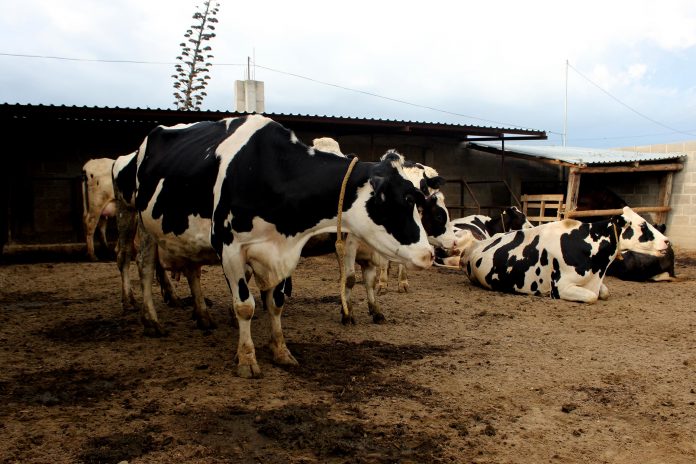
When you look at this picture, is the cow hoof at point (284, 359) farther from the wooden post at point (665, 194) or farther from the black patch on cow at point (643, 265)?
the wooden post at point (665, 194)

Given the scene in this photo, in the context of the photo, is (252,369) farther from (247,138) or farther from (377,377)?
(247,138)

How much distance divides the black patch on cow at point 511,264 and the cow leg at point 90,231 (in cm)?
733

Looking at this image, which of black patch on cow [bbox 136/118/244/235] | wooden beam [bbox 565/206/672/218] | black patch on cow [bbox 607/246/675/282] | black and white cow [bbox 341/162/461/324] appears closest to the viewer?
black patch on cow [bbox 136/118/244/235]

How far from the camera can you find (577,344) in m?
5.88

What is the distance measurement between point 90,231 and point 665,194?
13.8 metres

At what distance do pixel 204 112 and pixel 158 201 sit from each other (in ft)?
22.0

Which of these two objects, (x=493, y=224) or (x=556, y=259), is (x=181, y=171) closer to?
(x=556, y=259)

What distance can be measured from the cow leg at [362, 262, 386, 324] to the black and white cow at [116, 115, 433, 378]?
66.7 inches

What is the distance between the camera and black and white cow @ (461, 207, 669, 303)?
823 centimetres

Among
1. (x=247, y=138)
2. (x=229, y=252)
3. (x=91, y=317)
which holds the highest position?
(x=247, y=138)

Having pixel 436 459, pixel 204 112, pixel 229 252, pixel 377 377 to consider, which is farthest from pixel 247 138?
pixel 204 112

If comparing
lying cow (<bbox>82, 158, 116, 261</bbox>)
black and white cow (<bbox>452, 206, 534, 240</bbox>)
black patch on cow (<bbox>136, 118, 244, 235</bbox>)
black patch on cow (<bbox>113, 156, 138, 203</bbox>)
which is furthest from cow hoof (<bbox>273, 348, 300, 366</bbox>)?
lying cow (<bbox>82, 158, 116, 261</bbox>)

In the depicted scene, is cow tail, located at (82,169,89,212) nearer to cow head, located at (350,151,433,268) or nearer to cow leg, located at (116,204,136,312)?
cow leg, located at (116,204,136,312)

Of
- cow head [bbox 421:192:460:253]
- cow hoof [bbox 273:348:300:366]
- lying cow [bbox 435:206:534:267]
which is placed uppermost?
cow head [bbox 421:192:460:253]
